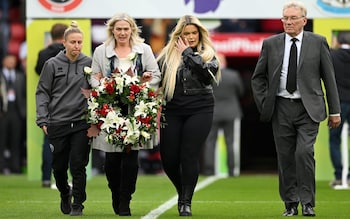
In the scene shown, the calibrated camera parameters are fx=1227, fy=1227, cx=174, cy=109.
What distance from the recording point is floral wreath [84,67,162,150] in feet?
39.2

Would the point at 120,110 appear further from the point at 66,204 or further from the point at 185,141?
the point at 66,204

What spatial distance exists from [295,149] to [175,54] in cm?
155

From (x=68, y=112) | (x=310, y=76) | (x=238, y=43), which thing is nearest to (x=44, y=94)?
(x=68, y=112)

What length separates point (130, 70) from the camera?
1216 centimetres

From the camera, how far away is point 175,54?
492 inches

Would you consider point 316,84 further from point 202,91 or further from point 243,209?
point 243,209

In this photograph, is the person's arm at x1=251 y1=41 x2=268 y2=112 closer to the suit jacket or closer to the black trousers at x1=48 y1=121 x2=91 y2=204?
the suit jacket

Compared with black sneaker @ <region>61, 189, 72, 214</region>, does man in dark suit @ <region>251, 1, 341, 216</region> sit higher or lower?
higher

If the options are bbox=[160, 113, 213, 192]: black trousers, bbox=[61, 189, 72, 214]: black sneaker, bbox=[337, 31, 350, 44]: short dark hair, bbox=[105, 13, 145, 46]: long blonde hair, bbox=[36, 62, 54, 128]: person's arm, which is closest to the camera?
bbox=[105, 13, 145, 46]: long blonde hair

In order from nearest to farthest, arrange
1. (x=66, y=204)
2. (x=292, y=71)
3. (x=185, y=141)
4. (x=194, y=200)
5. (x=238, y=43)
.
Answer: (x=292, y=71), (x=185, y=141), (x=66, y=204), (x=194, y=200), (x=238, y=43)

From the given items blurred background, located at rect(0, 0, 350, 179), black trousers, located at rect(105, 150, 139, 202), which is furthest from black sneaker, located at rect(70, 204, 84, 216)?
blurred background, located at rect(0, 0, 350, 179)

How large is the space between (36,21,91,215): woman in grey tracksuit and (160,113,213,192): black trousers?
821 millimetres

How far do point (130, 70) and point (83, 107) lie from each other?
716 millimetres

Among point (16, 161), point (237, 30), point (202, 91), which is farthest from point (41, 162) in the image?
point (202, 91)
